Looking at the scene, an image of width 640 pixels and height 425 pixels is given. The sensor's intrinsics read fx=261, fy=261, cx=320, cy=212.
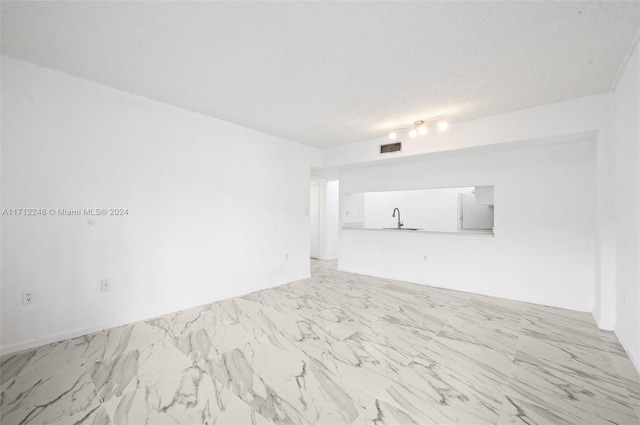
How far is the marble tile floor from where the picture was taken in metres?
1.61

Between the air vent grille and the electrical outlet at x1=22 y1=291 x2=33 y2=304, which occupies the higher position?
the air vent grille

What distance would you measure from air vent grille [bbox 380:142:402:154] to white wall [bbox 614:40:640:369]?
2409 millimetres

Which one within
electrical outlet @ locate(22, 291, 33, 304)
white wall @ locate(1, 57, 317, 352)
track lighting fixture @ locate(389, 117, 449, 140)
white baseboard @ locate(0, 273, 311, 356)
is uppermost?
track lighting fixture @ locate(389, 117, 449, 140)

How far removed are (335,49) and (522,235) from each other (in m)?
3.67

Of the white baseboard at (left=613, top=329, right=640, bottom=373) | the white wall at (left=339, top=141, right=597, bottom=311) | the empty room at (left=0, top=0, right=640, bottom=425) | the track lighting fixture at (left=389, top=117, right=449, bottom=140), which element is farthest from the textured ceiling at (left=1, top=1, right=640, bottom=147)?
the white baseboard at (left=613, top=329, right=640, bottom=373)

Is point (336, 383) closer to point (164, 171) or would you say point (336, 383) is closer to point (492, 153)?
point (164, 171)

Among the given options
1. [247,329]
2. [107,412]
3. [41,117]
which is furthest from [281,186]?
[107,412]

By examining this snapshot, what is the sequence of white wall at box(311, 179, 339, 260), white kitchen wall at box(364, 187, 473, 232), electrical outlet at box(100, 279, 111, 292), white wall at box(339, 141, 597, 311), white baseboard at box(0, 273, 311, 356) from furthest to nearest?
1. white wall at box(311, 179, 339, 260)
2. white kitchen wall at box(364, 187, 473, 232)
3. white wall at box(339, 141, 597, 311)
4. electrical outlet at box(100, 279, 111, 292)
5. white baseboard at box(0, 273, 311, 356)

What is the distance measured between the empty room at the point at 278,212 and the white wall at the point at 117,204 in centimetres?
2

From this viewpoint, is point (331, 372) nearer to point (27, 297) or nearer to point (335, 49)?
point (335, 49)

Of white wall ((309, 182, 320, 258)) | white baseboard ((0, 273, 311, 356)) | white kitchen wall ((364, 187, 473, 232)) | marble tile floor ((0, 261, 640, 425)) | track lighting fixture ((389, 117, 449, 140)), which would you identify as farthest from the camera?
white wall ((309, 182, 320, 258))

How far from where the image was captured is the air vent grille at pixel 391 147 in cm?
434

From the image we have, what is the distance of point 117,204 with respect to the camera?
2.88 metres

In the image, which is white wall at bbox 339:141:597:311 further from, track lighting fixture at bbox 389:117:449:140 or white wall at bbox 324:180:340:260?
white wall at bbox 324:180:340:260
